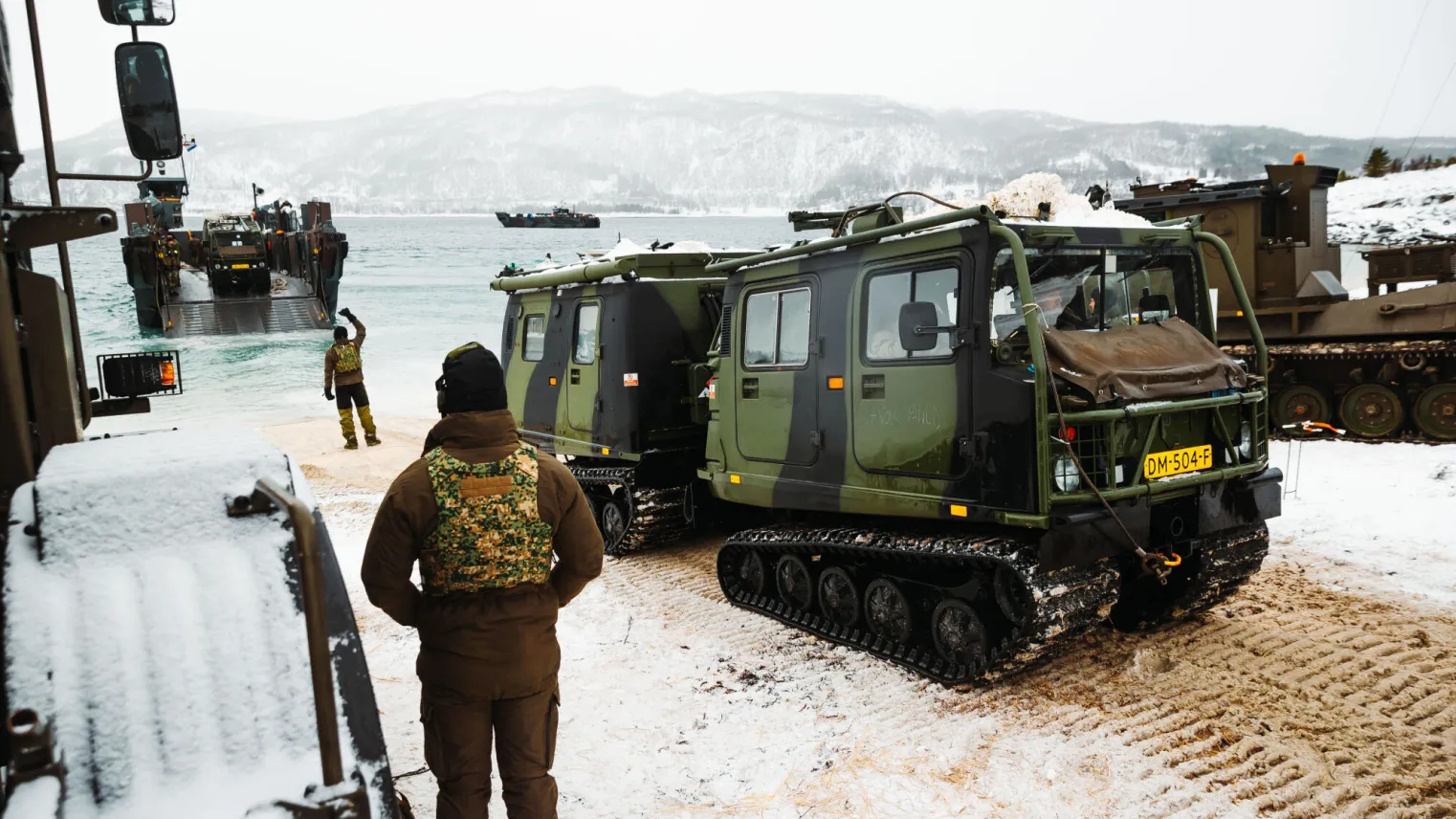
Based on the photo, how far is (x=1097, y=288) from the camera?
5574mm

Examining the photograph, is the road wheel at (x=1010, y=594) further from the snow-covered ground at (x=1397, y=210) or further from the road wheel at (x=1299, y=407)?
the snow-covered ground at (x=1397, y=210)

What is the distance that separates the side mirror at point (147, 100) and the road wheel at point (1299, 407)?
42.1 ft

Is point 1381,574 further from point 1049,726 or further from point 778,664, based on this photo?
point 778,664

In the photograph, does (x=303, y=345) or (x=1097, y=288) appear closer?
(x=1097, y=288)

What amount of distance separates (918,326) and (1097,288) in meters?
1.16

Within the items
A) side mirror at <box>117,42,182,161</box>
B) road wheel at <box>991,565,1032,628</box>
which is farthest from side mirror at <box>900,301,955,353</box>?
side mirror at <box>117,42,182,161</box>

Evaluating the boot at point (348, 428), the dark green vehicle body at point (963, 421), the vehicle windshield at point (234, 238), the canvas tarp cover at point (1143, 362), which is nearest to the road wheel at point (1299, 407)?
the dark green vehicle body at point (963, 421)

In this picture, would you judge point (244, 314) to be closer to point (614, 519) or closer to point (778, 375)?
point (614, 519)

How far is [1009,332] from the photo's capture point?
5.16m

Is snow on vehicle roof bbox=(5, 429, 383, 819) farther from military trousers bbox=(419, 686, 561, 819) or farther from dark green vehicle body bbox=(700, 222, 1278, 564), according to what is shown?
dark green vehicle body bbox=(700, 222, 1278, 564)

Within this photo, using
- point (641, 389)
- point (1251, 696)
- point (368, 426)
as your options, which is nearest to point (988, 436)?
point (1251, 696)

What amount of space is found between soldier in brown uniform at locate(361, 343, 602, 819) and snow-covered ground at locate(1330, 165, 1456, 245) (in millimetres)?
28010

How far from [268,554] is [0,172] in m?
1.44

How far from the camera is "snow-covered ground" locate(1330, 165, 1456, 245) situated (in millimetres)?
27531
